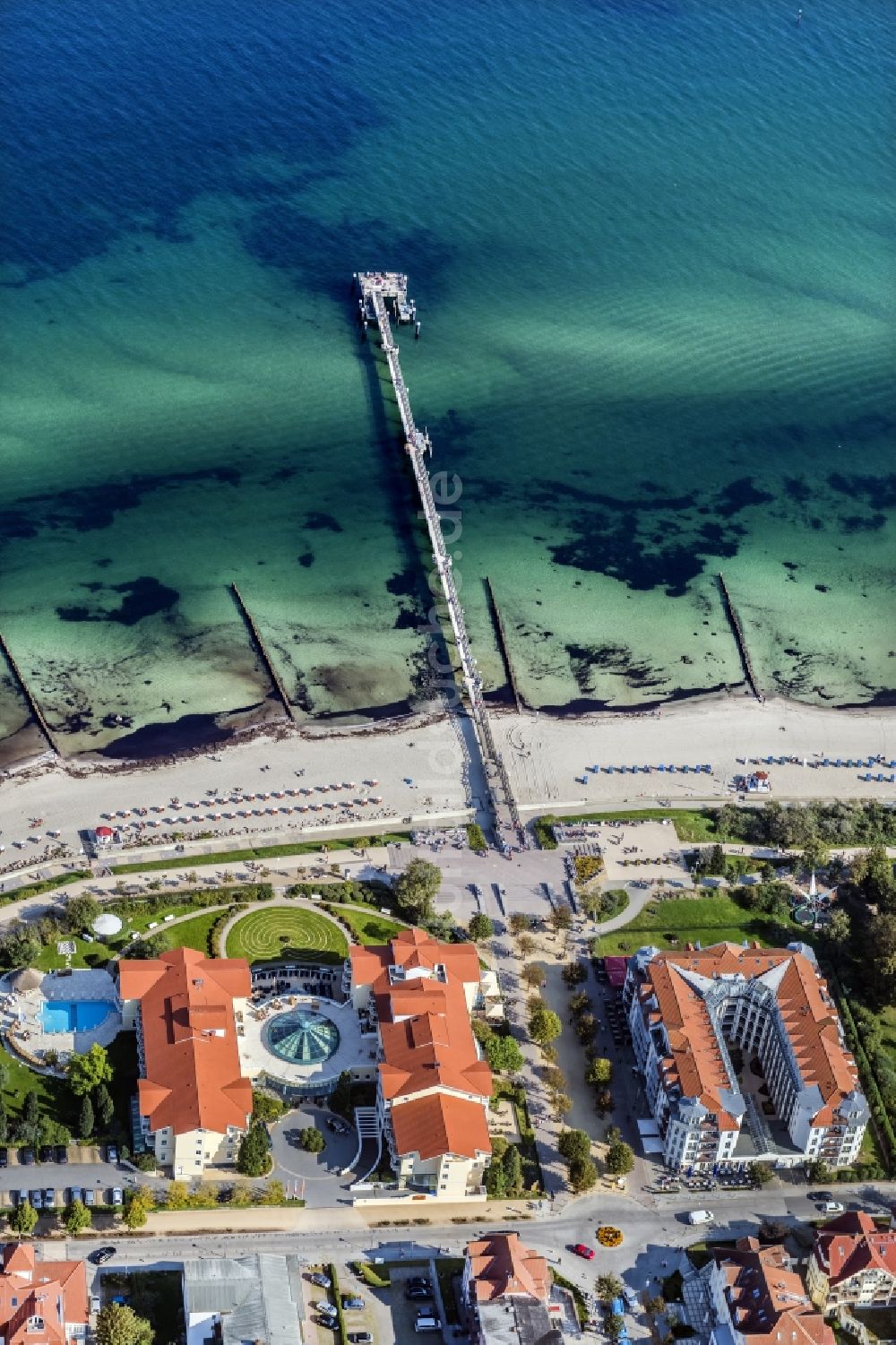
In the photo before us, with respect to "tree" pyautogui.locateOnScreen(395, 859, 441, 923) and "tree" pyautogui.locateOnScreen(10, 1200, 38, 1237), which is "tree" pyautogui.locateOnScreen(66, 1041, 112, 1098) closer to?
"tree" pyautogui.locateOnScreen(10, 1200, 38, 1237)

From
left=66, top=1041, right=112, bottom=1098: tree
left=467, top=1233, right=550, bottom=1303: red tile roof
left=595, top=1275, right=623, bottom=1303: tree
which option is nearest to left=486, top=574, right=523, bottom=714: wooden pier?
left=66, top=1041, right=112, bottom=1098: tree

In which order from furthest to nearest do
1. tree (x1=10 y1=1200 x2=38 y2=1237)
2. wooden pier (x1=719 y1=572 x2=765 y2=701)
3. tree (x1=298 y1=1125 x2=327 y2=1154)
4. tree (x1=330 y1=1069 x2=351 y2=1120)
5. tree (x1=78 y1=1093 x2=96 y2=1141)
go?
1. wooden pier (x1=719 y1=572 x2=765 y2=701)
2. tree (x1=330 y1=1069 x2=351 y2=1120)
3. tree (x1=298 y1=1125 x2=327 y2=1154)
4. tree (x1=78 y1=1093 x2=96 y2=1141)
5. tree (x1=10 y1=1200 x2=38 y2=1237)

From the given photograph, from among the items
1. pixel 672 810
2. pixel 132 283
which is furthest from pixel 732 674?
pixel 132 283

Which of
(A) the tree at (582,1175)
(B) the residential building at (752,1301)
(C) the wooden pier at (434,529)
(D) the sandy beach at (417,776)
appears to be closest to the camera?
(B) the residential building at (752,1301)

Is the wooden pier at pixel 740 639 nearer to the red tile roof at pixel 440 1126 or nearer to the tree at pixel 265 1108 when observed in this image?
the red tile roof at pixel 440 1126

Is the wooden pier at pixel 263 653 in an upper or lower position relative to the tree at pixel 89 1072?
upper

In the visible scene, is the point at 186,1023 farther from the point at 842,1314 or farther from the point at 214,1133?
the point at 842,1314

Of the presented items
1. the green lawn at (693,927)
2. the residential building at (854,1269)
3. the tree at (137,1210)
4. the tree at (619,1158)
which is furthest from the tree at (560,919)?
the tree at (137,1210)
